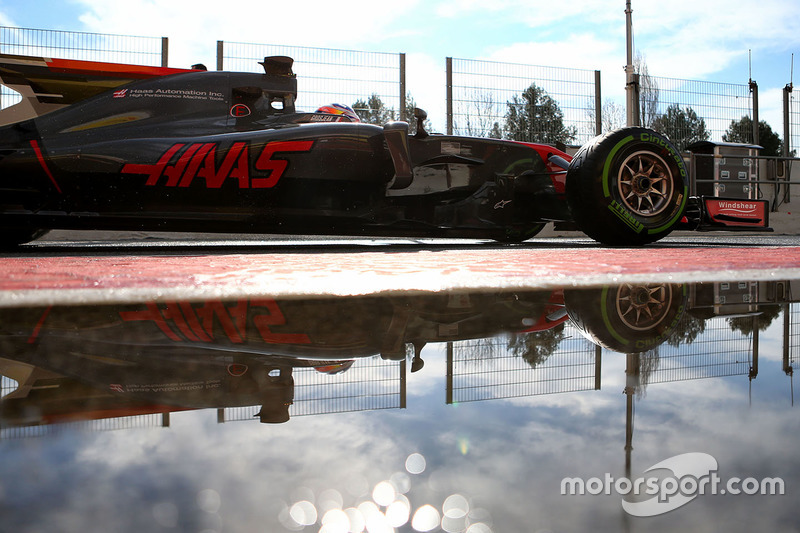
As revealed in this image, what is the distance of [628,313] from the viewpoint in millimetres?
1207

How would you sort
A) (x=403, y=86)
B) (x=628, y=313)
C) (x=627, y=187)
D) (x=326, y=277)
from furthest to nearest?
(x=403, y=86), (x=627, y=187), (x=326, y=277), (x=628, y=313)

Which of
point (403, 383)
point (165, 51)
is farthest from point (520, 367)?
point (165, 51)

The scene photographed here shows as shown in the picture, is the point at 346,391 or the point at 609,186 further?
the point at 609,186

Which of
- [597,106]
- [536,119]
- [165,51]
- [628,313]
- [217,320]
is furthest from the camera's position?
[597,106]

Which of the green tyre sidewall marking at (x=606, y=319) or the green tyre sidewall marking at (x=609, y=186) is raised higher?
the green tyre sidewall marking at (x=609, y=186)

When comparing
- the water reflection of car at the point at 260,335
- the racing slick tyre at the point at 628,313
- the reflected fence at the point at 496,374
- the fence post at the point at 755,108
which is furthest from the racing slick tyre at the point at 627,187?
the fence post at the point at 755,108

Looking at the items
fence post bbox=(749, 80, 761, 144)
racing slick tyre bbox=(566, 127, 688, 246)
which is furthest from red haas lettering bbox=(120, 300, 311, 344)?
fence post bbox=(749, 80, 761, 144)

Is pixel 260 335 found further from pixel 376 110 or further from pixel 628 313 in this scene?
pixel 376 110

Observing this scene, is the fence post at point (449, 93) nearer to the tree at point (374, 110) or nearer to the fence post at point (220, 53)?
the tree at point (374, 110)

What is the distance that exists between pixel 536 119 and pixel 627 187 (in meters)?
4.34

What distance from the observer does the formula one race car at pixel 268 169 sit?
3.67 metres

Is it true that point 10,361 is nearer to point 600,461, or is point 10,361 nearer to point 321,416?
point 321,416

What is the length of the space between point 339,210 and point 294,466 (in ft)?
11.8

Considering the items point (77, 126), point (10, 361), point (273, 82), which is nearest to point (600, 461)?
point (10, 361)
